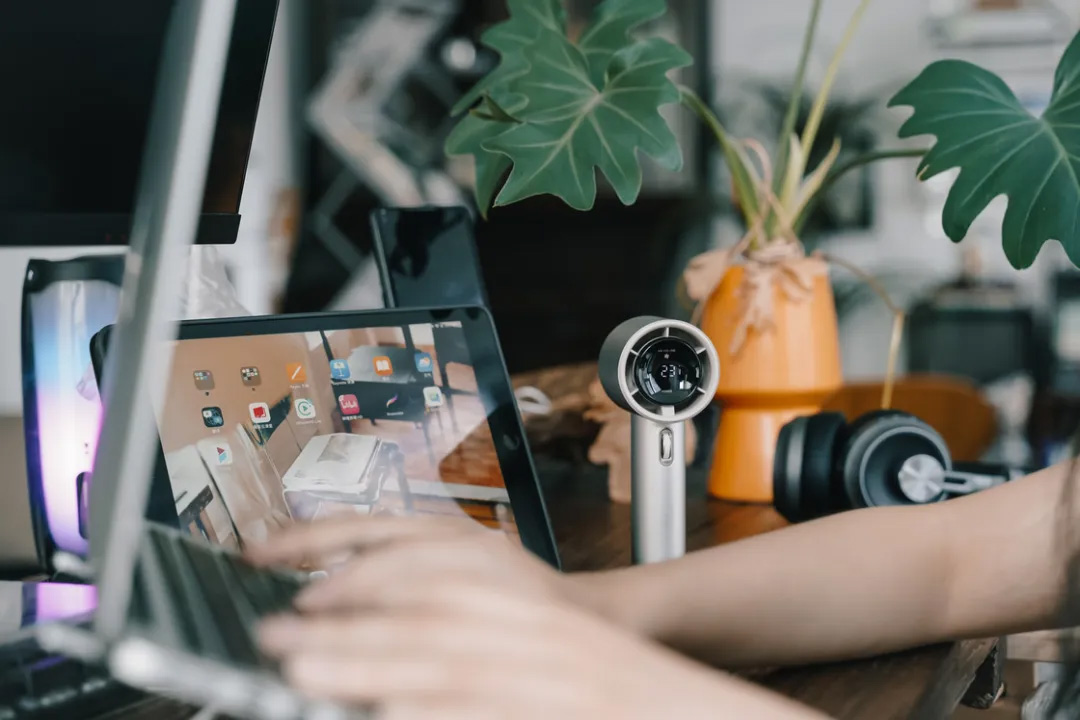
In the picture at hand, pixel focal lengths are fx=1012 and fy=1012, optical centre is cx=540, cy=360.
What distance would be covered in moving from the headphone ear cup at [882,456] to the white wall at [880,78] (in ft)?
8.67

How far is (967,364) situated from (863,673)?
2.75 metres

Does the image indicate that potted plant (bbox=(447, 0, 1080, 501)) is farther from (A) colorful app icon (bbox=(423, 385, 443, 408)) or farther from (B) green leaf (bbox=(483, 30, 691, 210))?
(A) colorful app icon (bbox=(423, 385, 443, 408))

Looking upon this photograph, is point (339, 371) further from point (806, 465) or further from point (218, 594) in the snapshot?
point (806, 465)

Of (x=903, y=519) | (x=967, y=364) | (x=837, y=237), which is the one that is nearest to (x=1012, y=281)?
(x=967, y=364)

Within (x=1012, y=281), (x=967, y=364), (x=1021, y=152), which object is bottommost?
(x=967, y=364)

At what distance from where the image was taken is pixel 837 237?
3316mm

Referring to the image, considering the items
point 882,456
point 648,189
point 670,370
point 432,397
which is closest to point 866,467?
point 882,456

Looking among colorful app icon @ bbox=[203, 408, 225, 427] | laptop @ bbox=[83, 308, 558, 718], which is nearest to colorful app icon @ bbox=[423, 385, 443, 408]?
laptop @ bbox=[83, 308, 558, 718]

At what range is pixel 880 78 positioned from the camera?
3258 millimetres

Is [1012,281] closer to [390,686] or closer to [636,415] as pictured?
[636,415]

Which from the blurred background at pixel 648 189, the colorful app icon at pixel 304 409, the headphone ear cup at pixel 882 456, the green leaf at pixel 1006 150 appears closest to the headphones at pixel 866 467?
the headphone ear cup at pixel 882 456

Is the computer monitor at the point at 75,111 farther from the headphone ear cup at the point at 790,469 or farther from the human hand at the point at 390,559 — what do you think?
the headphone ear cup at the point at 790,469

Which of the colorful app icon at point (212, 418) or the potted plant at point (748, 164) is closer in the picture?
the colorful app icon at point (212, 418)

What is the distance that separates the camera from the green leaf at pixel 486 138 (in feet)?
2.53
